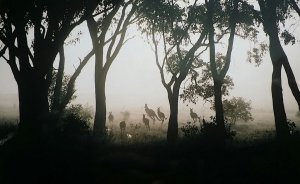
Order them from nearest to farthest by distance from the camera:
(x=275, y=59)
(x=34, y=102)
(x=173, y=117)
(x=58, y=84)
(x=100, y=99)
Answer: (x=34, y=102) → (x=275, y=59) → (x=100, y=99) → (x=173, y=117) → (x=58, y=84)

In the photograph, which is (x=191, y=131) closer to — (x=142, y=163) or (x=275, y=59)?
(x=275, y=59)

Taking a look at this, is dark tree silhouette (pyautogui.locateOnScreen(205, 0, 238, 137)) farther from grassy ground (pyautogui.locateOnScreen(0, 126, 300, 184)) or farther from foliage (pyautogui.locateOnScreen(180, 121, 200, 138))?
grassy ground (pyautogui.locateOnScreen(0, 126, 300, 184))

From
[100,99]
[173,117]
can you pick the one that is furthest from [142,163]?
[173,117]

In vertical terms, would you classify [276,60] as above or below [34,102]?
above

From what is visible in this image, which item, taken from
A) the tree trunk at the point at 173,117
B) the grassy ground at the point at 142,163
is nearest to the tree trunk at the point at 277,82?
the grassy ground at the point at 142,163

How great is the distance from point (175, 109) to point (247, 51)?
9055 millimetres

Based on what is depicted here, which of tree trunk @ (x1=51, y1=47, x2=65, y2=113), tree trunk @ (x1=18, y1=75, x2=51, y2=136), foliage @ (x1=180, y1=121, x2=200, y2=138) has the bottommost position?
foliage @ (x1=180, y1=121, x2=200, y2=138)

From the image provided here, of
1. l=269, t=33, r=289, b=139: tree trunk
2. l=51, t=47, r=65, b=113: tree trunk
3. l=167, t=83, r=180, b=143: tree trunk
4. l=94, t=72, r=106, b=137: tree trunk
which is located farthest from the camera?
l=51, t=47, r=65, b=113: tree trunk

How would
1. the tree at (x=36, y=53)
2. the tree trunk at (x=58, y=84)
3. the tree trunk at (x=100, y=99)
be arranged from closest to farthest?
1. the tree at (x=36, y=53)
2. the tree trunk at (x=100, y=99)
3. the tree trunk at (x=58, y=84)

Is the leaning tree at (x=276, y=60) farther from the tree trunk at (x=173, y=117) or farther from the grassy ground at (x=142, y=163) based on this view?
the tree trunk at (x=173, y=117)

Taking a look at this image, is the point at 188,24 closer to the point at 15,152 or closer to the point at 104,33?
the point at 104,33

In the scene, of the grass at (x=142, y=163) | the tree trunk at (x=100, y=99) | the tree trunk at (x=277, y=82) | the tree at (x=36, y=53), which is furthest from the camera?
the tree trunk at (x=100, y=99)

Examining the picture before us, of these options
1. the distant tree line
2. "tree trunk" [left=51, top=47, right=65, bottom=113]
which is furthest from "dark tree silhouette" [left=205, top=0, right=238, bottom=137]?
"tree trunk" [left=51, top=47, right=65, bottom=113]

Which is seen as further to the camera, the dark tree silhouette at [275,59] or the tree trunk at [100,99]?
the tree trunk at [100,99]
